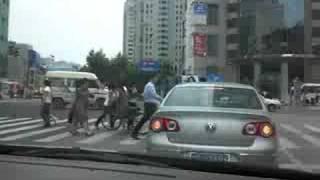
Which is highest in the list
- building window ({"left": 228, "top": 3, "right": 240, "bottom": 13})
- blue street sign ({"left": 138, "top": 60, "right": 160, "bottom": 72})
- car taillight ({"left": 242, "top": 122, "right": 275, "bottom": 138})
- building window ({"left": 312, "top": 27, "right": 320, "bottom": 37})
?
building window ({"left": 228, "top": 3, "right": 240, "bottom": 13})

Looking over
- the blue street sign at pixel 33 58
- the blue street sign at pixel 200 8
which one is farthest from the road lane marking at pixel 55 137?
the blue street sign at pixel 33 58

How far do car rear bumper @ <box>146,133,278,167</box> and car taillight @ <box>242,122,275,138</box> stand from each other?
89 mm

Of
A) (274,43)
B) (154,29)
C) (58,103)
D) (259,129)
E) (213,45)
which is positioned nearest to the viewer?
(259,129)

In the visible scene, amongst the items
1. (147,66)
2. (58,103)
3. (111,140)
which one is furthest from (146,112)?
(147,66)

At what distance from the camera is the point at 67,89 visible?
39.7 m

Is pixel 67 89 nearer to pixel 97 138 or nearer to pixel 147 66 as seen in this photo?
pixel 97 138

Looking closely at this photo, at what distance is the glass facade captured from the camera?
82250 mm

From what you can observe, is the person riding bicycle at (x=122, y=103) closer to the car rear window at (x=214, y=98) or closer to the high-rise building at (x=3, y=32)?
the car rear window at (x=214, y=98)

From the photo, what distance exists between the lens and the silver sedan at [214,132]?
334 inches

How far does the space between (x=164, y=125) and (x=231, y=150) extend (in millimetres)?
959

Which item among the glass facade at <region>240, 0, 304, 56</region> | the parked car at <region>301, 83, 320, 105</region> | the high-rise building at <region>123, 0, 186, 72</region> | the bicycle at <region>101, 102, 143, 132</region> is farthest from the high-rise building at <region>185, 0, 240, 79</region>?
the bicycle at <region>101, 102, 143, 132</region>

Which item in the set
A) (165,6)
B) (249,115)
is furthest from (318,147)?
(165,6)

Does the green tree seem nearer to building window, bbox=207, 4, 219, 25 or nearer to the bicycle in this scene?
building window, bbox=207, 4, 219, 25

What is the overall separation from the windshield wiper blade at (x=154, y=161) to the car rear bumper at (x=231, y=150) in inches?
126
